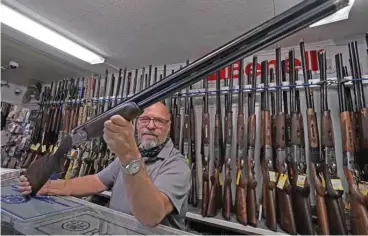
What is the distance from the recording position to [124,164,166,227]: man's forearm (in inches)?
24.7

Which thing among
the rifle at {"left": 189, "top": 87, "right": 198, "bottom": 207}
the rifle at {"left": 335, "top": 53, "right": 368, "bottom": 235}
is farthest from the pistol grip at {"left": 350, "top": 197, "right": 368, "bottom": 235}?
the rifle at {"left": 189, "top": 87, "right": 198, "bottom": 207}

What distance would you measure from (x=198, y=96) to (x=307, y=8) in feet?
4.83

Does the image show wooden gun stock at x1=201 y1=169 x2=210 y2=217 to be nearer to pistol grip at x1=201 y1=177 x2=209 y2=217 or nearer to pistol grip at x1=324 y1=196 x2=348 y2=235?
pistol grip at x1=201 y1=177 x2=209 y2=217

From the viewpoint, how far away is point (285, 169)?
1.23m

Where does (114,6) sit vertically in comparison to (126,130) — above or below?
above

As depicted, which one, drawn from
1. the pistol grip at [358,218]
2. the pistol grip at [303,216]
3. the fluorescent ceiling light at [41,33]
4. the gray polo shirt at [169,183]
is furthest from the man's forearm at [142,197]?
the fluorescent ceiling light at [41,33]

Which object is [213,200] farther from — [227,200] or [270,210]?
[270,210]

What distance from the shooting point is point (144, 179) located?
2.16 feet

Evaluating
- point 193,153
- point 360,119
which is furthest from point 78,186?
point 360,119

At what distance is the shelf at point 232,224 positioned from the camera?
1.11 meters

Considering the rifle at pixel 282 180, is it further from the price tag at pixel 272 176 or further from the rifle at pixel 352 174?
the rifle at pixel 352 174

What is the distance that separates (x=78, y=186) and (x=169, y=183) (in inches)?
20.8

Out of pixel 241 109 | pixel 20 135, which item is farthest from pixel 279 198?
pixel 20 135

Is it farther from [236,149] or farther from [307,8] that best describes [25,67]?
[307,8]
